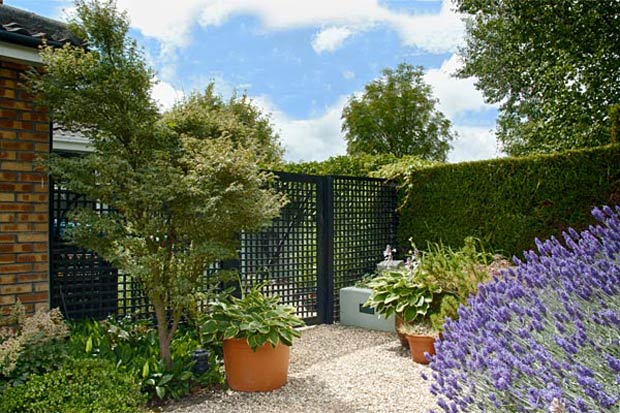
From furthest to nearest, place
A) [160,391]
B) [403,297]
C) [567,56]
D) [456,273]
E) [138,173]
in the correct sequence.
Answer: [567,56] → [403,297] → [456,273] → [138,173] → [160,391]

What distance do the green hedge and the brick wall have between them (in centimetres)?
520

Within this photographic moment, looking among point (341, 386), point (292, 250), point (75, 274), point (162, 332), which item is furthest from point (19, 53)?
point (292, 250)

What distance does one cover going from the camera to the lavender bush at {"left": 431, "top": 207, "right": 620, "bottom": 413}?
1687 millimetres

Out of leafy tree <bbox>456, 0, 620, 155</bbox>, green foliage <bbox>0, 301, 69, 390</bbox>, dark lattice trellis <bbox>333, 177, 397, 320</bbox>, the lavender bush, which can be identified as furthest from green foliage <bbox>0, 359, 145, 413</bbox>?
leafy tree <bbox>456, 0, 620, 155</bbox>

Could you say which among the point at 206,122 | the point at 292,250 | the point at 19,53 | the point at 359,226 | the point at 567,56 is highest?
the point at 567,56

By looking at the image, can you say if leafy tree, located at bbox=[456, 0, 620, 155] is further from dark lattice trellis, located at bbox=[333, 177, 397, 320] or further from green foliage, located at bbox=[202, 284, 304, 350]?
green foliage, located at bbox=[202, 284, 304, 350]

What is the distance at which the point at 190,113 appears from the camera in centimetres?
420

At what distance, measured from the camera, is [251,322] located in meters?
3.98

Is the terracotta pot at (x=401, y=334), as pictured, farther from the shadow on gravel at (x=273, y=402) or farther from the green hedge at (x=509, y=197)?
the green hedge at (x=509, y=197)

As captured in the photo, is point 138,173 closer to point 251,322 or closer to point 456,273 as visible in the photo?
point 251,322

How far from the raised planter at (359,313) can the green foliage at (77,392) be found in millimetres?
Result: 3569

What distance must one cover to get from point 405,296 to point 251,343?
2018mm

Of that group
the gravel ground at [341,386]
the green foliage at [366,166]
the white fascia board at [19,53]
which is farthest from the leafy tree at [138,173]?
the green foliage at [366,166]

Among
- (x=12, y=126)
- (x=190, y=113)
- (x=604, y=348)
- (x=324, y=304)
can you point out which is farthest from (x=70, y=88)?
(x=324, y=304)
